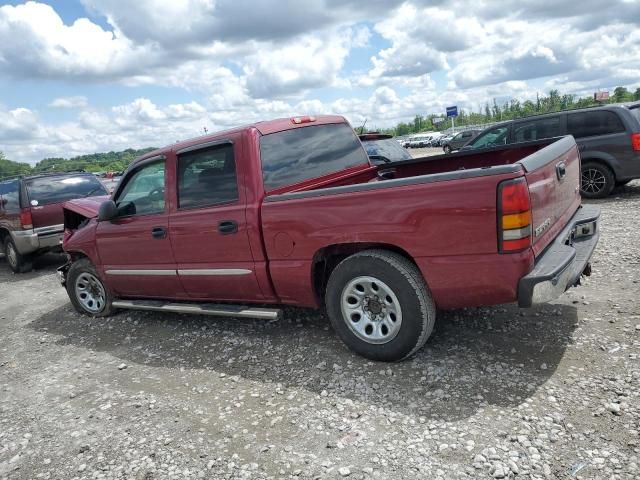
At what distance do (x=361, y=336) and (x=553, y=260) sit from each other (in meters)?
1.43

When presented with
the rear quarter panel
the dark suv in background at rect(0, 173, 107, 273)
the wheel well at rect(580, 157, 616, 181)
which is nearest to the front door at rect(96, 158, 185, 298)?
the rear quarter panel

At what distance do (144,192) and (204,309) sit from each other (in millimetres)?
1383

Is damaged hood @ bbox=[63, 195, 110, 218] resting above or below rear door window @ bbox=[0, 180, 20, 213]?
below

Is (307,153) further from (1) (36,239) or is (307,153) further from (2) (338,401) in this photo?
(1) (36,239)

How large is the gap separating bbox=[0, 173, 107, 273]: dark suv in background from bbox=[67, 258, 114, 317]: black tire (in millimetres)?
3263

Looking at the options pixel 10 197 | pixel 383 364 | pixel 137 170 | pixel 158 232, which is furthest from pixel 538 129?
pixel 10 197

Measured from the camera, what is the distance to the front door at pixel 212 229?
13.5 feet

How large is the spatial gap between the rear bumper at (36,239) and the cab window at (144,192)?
4.31m

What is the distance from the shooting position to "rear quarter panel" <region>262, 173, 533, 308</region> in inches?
119

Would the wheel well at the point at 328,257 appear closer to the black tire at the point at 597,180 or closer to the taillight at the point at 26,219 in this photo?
the black tire at the point at 597,180

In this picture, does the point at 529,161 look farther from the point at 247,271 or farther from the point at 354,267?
the point at 247,271

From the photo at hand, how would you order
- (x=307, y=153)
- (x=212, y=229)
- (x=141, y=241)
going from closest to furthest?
1. (x=212, y=229)
2. (x=307, y=153)
3. (x=141, y=241)

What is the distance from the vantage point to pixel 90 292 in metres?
5.89

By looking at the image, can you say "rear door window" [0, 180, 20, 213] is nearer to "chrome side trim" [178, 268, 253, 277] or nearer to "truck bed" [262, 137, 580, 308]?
"chrome side trim" [178, 268, 253, 277]
